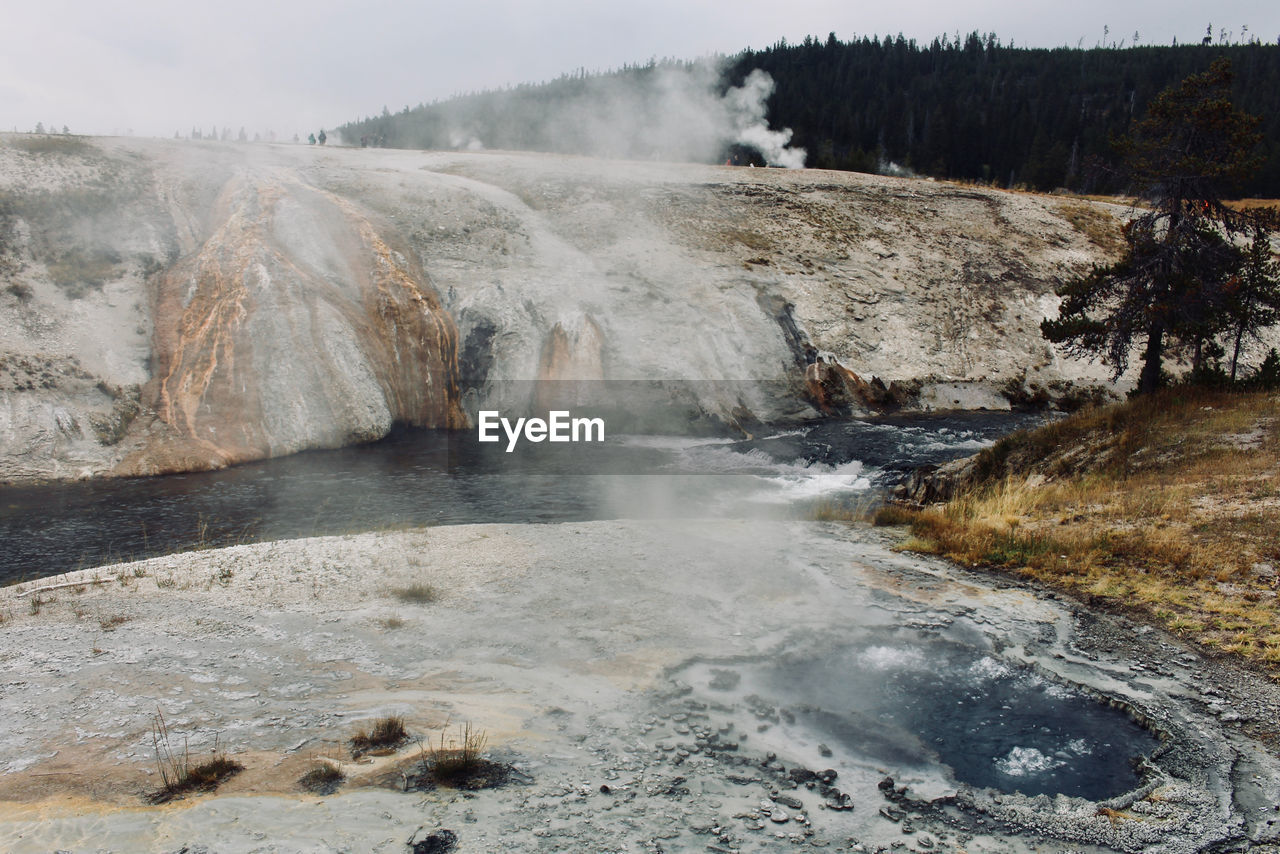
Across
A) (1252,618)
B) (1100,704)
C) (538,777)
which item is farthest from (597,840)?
(1252,618)

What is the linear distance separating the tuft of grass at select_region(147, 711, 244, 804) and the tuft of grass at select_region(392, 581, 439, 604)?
3266 mm

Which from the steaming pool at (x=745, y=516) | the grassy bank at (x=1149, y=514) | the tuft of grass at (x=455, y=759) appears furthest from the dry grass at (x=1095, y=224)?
the tuft of grass at (x=455, y=759)

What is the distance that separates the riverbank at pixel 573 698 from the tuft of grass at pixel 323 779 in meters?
0.08

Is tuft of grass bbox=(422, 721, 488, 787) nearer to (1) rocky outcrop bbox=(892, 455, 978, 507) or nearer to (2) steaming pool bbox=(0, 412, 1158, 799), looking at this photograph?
(2) steaming pool bbox=(0, 412, 1158, 799)

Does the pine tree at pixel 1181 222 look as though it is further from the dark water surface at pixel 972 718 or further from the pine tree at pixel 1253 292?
the dark water surface at pixel 972 718

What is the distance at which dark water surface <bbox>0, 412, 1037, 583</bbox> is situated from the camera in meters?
12.8

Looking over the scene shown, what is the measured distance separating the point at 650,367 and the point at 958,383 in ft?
34.0

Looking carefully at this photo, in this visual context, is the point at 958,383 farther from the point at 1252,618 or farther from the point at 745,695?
the point at 745,695

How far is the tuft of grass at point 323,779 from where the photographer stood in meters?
5.13

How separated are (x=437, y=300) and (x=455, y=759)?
1892 cm

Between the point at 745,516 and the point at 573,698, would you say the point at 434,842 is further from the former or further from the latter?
the point at 745,516

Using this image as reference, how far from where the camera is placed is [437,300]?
22.8 m

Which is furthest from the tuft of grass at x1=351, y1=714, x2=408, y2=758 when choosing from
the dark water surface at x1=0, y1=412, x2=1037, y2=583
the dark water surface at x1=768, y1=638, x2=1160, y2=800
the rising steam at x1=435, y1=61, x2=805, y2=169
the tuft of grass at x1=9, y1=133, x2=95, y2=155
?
the rising steam at x1=435, y1=61, x2=805, y2=169

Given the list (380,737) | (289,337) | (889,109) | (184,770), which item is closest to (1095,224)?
(289,337)
